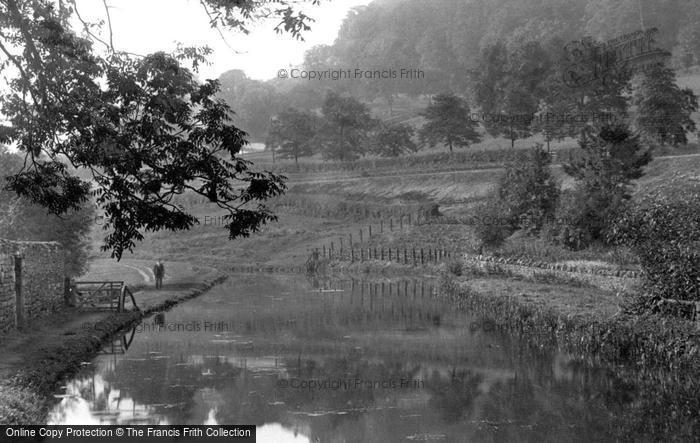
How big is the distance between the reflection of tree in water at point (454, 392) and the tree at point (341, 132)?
92603 mm

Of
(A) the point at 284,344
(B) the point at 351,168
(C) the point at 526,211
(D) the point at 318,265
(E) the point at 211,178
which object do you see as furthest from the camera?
(B) the point at 351,168

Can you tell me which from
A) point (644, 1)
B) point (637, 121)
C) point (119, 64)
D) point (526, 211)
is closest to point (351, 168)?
point (637, 121)

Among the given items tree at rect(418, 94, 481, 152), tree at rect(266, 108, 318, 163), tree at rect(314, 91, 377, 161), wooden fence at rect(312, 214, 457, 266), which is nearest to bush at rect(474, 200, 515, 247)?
wooden fence at rect(312, 214, 457, 266)

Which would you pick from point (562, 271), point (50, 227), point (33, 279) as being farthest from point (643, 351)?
point (50, 227)

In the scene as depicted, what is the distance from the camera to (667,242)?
2309 centimetres

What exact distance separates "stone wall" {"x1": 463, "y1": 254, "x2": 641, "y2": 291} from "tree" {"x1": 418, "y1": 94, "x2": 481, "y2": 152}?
50.2 metres

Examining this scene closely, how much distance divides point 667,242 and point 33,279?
21.5m

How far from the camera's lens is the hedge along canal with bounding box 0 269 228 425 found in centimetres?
1466

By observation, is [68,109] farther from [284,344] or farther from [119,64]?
[284,344]

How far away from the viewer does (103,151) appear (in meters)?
14.7

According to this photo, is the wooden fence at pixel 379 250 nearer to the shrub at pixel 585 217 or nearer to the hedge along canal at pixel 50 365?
the shrub at pixel 585 217

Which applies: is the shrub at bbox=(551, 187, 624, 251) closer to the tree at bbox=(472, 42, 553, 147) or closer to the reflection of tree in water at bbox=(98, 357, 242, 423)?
the reflection of tree in water at bbox=(98, 357, 242, 423)

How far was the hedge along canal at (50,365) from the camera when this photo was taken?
14.7 metres

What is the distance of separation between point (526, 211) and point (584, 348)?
30.7 metres
